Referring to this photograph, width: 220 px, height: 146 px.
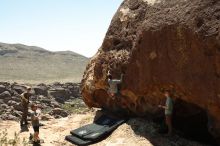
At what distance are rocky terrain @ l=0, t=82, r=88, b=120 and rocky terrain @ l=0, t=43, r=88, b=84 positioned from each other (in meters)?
17.9

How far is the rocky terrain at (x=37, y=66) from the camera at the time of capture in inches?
2402

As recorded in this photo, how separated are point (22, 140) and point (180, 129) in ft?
15.5

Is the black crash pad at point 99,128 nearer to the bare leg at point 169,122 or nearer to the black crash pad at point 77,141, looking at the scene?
the black crash pad at point 77,141

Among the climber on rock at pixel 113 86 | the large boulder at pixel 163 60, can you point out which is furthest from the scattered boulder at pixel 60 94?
the climber on rock at pixel 113 86

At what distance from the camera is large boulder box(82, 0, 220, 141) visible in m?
9.78

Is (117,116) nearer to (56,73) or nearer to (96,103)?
(96,103)

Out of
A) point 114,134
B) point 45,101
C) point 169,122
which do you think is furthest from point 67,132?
point 45,101

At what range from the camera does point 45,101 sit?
101ft

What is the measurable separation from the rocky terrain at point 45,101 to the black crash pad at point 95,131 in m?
6.69

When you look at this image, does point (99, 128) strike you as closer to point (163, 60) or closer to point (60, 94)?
point (163, 60)

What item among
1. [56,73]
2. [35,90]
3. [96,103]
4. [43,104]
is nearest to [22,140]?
[96,103]

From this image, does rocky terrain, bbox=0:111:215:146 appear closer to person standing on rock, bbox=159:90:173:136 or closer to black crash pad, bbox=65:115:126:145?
black crash pad, bbox=65:115:126:145

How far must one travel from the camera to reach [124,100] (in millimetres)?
12867

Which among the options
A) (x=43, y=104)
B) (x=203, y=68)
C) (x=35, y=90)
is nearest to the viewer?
(x=203, y=68)
